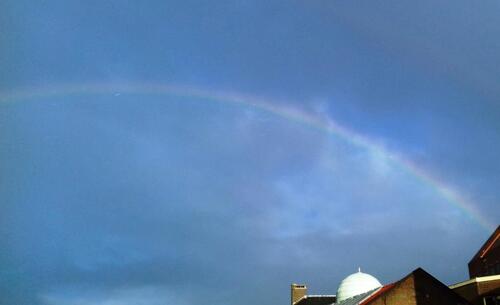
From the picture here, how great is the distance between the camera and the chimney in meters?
94.5

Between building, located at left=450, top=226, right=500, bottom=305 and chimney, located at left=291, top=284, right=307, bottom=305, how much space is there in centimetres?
2917

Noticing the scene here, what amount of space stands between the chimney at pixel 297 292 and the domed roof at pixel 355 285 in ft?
71.3

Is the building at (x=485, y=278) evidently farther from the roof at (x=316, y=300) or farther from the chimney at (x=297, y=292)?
the chimney at (x=297, y=292)

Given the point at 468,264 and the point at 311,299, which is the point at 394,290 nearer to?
the point at 468,264

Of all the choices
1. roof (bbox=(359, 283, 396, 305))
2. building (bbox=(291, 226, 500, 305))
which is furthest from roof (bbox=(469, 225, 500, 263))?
roof (bbox=(359, 283, 396, 305))

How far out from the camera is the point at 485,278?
55781 millimetres

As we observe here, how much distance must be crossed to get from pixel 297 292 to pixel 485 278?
1729 inches

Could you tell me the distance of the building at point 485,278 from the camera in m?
54.9

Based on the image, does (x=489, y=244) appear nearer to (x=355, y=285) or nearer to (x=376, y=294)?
(x=355, y=285)

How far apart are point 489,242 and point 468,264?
24.5 feet

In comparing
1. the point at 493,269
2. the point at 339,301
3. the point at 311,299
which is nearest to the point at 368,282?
the point at 339,301

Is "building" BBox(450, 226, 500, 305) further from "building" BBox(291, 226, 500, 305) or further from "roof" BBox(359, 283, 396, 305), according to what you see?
"roof" BBox(359, 283, 396, 305)

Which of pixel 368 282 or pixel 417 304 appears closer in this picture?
pixel 417 304

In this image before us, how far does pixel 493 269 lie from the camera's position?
70.1m
